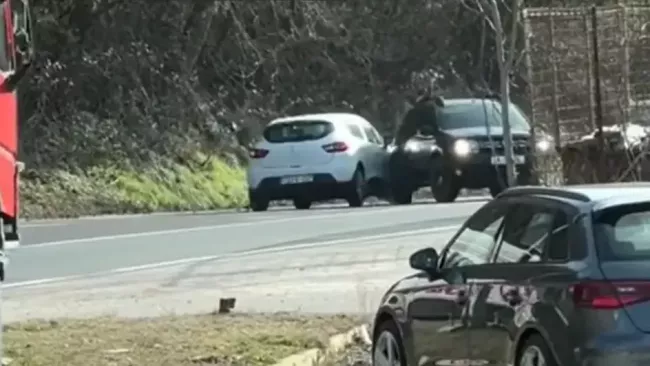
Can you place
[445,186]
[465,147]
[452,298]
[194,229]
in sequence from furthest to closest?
[445,186] → [465,147] → [194,229] → [452,298]

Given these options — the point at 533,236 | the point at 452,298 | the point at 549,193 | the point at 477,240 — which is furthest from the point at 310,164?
the point at 533,236

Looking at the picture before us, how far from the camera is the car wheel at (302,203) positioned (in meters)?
29.2

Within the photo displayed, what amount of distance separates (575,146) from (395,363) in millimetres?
7745

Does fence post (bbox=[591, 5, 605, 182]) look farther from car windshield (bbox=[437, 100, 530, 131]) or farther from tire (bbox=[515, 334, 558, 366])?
car windshield (bbox=[437, 100, 530, 131])

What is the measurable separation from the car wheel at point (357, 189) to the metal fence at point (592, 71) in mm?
10512

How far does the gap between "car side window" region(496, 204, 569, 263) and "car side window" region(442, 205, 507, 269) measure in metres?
0.14

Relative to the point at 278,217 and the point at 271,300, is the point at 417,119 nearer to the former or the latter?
A: the point at 278,217

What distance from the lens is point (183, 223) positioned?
25594 mm

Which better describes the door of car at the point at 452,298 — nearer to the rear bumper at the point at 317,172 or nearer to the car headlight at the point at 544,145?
the car headlight at the point at 544,145

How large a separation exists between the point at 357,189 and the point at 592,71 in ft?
36.6

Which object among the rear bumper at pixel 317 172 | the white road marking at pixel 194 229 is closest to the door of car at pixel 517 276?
the white road marking at pixel 194 229

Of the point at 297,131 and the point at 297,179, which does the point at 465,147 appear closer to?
the point at 297,179

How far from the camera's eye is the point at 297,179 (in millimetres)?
28797

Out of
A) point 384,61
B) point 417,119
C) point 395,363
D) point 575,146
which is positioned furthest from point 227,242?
point 384,61
